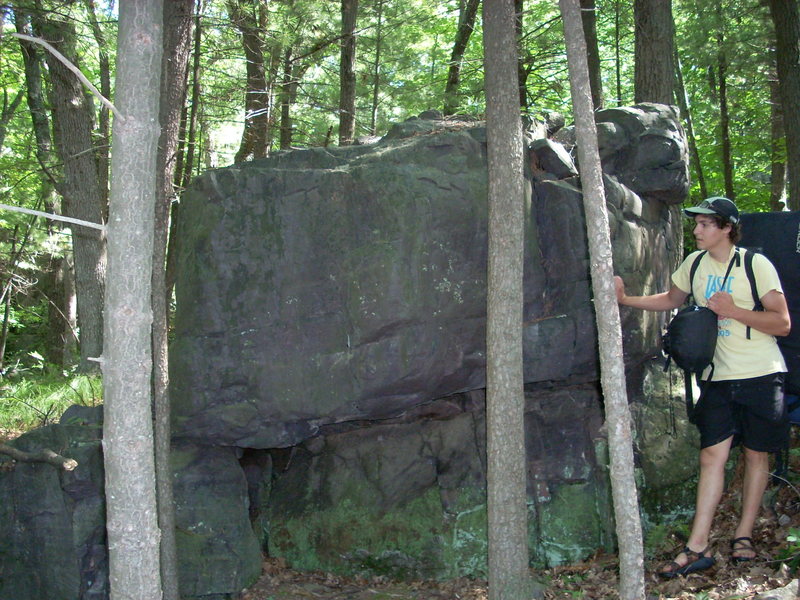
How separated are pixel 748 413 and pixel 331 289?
3548 mm

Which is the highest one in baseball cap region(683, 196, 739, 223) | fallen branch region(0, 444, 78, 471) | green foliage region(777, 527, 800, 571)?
baseball cap region(683, 196, 739, 223)

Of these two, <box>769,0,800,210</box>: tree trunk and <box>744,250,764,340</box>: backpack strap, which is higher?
<box>769,0,800,210</box>: tree trunk

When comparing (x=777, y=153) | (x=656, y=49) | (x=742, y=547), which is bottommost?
(x=742, y=547)

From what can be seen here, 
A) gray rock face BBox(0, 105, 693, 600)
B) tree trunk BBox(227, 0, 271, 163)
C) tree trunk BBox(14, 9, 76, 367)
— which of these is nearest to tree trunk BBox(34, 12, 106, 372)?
tree trunk BBox(14, 9, 76, 367)

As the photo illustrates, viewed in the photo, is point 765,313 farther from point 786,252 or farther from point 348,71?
point 348,71

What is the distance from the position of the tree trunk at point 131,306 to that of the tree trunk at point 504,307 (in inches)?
102

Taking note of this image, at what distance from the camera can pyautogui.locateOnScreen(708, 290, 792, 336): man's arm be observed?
17.0 feet

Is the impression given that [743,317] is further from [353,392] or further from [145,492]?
[145,492]

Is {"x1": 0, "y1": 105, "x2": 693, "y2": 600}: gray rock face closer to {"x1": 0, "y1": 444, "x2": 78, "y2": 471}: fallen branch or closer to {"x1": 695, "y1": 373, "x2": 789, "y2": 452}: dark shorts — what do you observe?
{"x1": 0, "y1": 444, "x2": 78, "y2": 471}: fallen branch

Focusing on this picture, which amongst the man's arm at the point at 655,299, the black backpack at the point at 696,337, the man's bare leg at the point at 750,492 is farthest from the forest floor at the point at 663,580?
the man's arm at the point at 655,299

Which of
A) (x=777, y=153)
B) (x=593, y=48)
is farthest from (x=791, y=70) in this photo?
(x=777, y=153)

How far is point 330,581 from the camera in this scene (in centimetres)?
704

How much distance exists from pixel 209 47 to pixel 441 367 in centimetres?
872

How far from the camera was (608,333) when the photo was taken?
4859 millimetres
